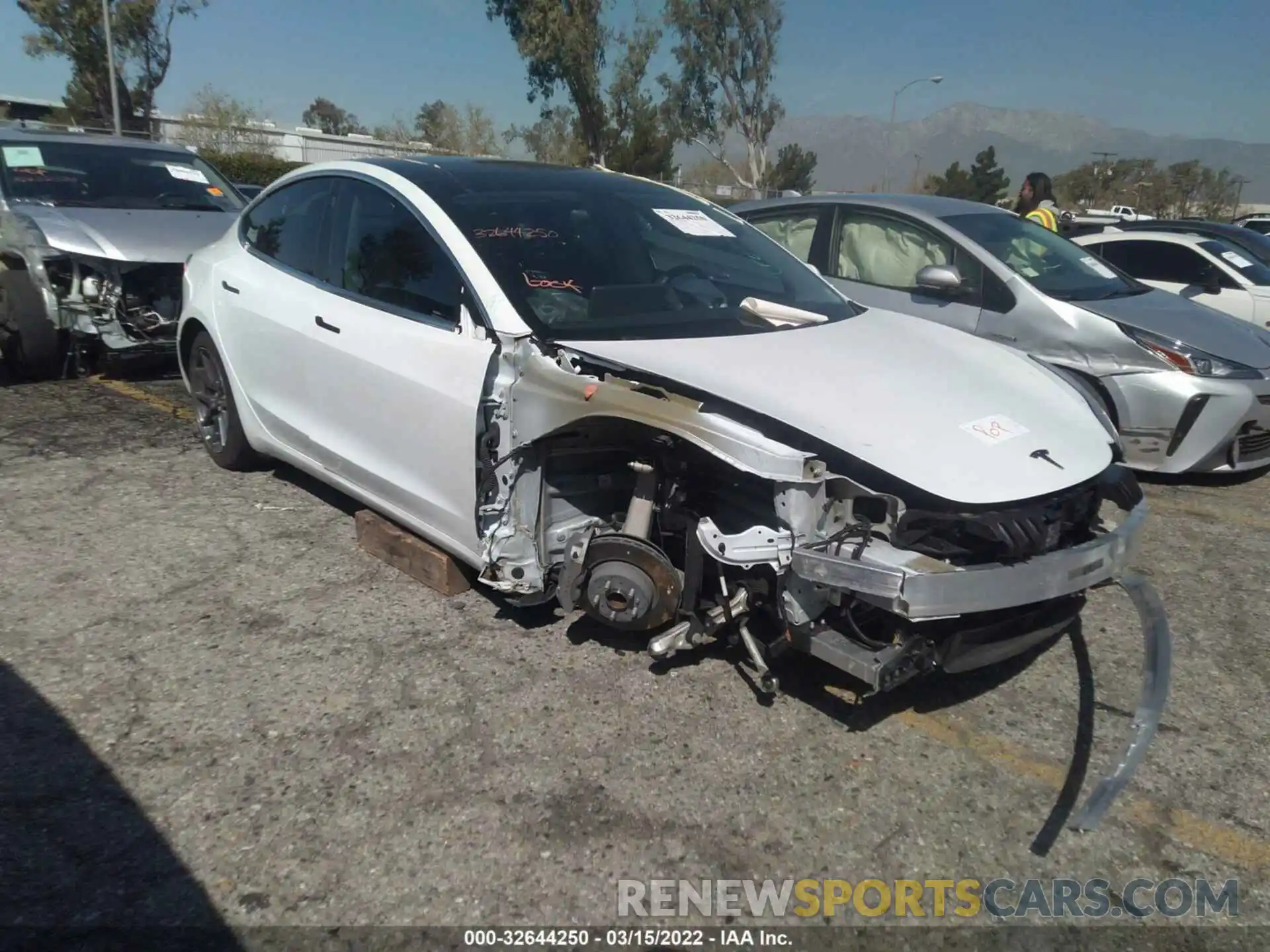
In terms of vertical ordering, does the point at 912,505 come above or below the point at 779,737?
above

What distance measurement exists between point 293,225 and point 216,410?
1243 mm

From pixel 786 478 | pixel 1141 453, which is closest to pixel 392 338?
pixel 786 478

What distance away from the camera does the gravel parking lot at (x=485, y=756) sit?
2398 mm

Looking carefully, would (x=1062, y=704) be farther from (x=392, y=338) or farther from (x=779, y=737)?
(x=392, y=338)

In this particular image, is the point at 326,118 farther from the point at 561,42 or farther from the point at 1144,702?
the point at 1144,702

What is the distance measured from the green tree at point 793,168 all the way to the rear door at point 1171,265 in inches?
1675

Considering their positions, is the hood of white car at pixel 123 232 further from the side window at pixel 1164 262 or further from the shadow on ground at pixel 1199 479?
the side window at pixel 1164 262

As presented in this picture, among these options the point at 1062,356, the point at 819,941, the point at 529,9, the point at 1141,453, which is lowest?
the point at 819,941

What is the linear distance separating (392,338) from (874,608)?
201cm

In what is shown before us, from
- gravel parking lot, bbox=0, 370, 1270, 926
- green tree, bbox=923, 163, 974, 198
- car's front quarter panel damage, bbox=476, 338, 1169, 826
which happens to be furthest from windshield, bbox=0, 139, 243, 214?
green tree, bbox=923, 163, 974, 198

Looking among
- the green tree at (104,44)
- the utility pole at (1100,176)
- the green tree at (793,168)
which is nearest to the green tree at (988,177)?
the utility pole at (1100,176)

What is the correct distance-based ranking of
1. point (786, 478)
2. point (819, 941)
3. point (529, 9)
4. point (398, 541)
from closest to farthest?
1. point (819, 941)
2. point (786, 478)
3. point (398, 541)
4. point (529, 9)

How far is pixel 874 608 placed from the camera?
2.82 metres

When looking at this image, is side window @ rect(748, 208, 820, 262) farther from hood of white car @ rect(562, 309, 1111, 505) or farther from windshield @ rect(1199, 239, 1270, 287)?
windshield @ rect(1199, 239, 1270, 287)
